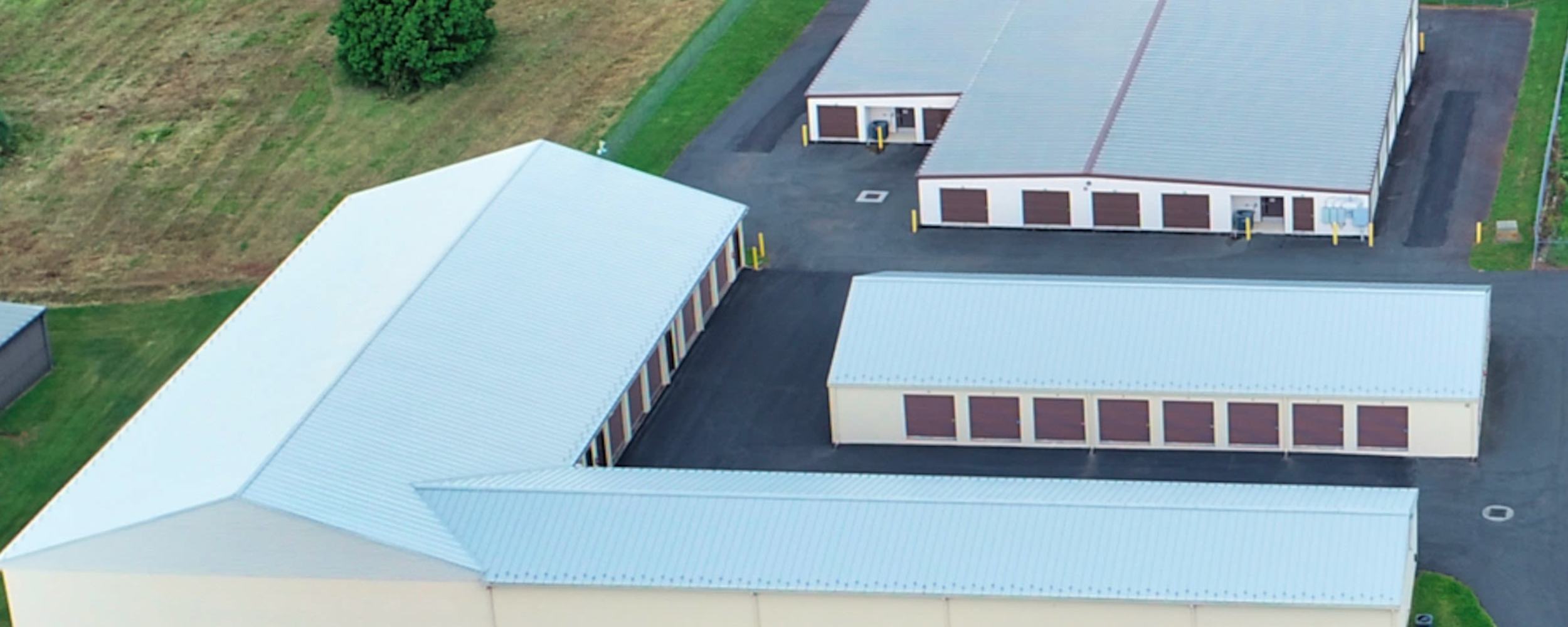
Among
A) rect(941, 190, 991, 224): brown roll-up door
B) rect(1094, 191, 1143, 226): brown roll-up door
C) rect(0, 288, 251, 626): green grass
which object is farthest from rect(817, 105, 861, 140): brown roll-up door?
rect(0, 288, 251, 626): green grass

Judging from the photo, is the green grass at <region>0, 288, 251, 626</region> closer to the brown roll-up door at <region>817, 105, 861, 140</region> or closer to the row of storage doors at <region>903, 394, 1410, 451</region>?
the brown roll-up door at <region>817, 105, 861, 140</region>

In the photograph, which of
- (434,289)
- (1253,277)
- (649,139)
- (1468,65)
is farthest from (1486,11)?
(434,289)

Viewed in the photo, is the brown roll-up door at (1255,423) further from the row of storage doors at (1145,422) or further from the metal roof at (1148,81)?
the metal roof at (1148,81)

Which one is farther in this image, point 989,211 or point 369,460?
point 989,211

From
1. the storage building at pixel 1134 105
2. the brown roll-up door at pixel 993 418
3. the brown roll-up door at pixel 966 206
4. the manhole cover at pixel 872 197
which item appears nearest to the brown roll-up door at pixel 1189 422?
the brown roll-up door at pixel 993 418

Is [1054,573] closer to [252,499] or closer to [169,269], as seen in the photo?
[252,499]

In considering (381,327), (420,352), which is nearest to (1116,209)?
(420,352)
